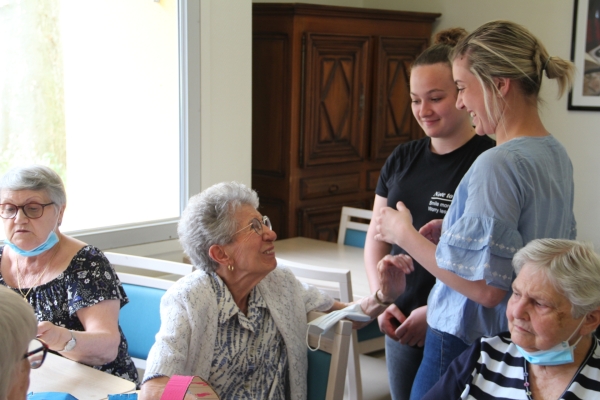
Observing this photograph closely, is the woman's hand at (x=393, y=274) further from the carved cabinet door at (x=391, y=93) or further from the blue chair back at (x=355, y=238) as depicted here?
the carved cabinet door at (x=391, y=93)

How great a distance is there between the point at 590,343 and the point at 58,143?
2401 millimetres

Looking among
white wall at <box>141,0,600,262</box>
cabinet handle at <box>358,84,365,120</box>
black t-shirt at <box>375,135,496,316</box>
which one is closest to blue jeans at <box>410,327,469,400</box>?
black t-shirt at <box>375,135,496,316</box>

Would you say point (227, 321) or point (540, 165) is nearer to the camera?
point (540, 165)

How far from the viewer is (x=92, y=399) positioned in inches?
60.7

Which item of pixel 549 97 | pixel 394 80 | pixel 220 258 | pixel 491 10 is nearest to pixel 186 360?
pixel 220 258

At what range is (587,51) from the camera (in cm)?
422

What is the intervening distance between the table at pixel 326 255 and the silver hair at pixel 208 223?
121 cm

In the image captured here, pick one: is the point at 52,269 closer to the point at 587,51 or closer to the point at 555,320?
the point at 555,320

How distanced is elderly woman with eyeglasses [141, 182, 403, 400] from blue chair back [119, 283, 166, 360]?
14.7 inches

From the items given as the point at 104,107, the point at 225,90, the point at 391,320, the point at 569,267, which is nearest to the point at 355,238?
the point at 225,90

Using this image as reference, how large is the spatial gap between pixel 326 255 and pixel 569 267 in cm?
208

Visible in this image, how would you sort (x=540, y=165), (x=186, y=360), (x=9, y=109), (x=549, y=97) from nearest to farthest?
(x=540, y=165), (x=186, y=360), (x=9, y=109), (x=549, y=97)

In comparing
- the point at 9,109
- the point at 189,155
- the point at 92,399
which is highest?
the point at 9,109

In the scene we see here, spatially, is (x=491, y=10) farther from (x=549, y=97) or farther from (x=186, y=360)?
(x=186, y=360)
